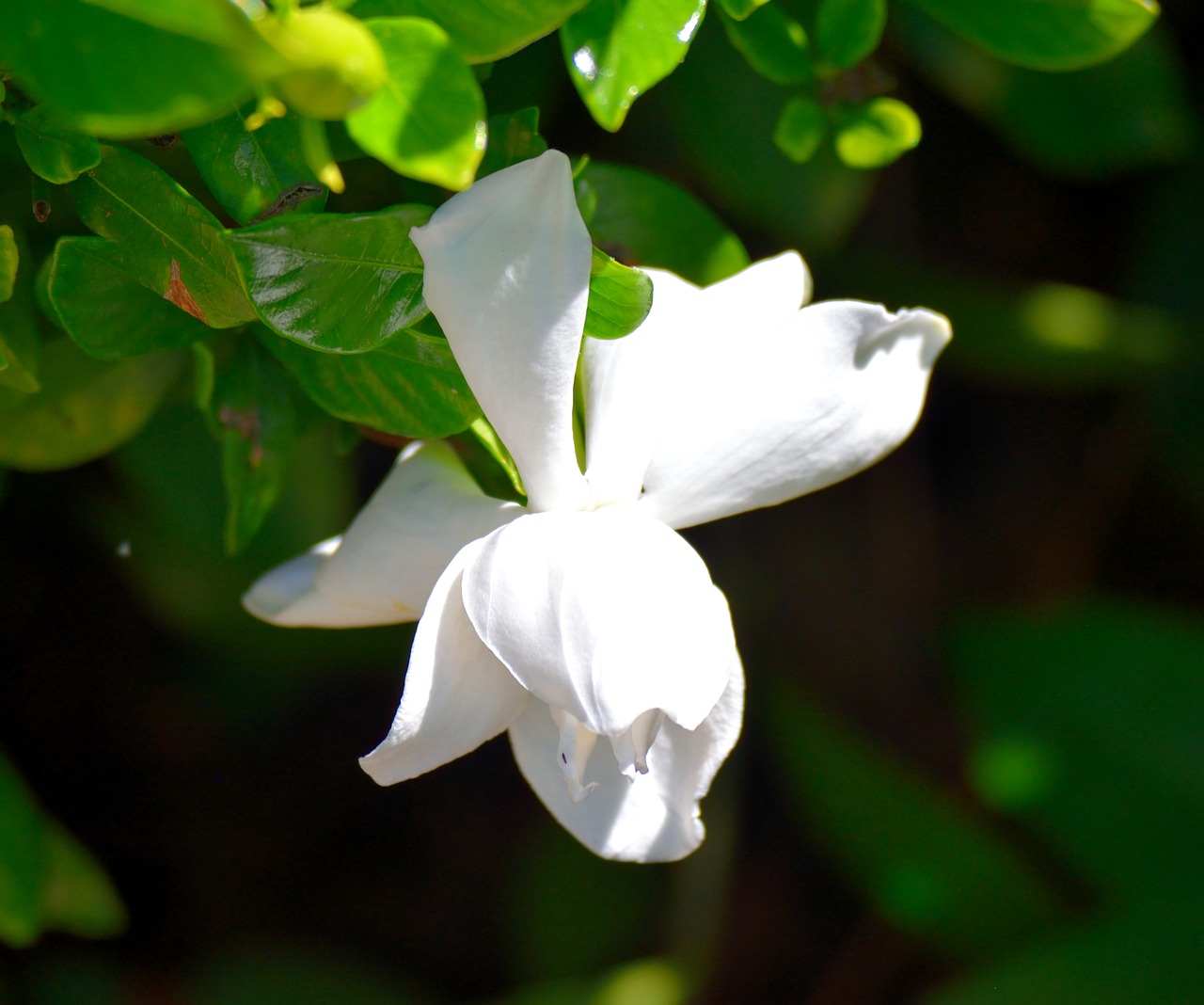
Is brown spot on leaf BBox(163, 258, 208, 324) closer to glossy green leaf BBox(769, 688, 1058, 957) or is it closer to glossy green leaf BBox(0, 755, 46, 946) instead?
glossy green leaf BBox(0, 755, 46, 946)

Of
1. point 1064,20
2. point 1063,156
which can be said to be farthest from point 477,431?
point 1063,156

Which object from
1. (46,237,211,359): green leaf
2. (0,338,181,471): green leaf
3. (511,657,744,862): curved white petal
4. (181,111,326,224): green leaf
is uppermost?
(181,111,326,224): green leaf

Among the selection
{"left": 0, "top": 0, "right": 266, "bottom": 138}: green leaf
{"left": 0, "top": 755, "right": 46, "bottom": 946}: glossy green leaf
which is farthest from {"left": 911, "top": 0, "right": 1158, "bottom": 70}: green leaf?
{"left": 0, "top": 755, "right": 46, "bottom": 946}: glossy green leaf

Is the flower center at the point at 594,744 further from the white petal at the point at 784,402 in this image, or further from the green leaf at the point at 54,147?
the green leaf at the point at 54,147

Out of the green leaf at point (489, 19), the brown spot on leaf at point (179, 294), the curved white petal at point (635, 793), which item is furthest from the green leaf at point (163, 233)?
the curved white petal at point (635, 793)

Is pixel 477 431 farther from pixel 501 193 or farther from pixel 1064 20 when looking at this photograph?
pixel 1064 20
